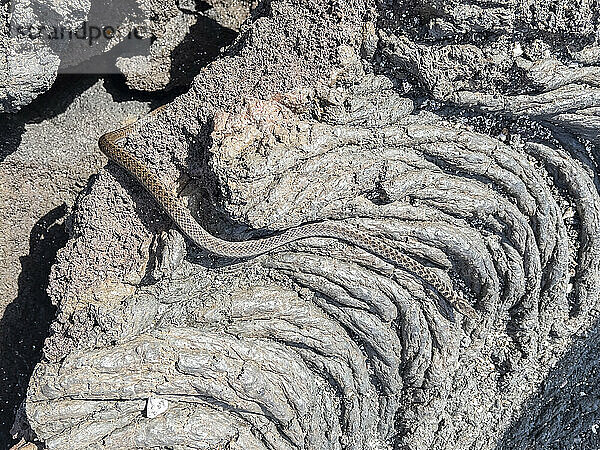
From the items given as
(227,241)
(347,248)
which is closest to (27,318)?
(227,241)

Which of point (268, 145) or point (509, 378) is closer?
point (268, 145)

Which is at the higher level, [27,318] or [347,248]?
[347,248]

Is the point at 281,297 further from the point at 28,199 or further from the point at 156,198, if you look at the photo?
the point at 28,199

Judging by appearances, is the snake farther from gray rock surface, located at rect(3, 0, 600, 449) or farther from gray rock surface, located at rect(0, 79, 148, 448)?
gray rock surface, located at rect(0, 79, 148, 448)

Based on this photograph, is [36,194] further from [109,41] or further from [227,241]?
[227,241]

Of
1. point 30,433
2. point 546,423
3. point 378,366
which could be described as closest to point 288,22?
point 378,366

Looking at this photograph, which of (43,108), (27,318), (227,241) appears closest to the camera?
(227,241)
